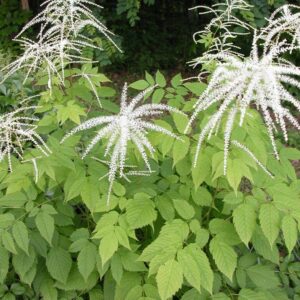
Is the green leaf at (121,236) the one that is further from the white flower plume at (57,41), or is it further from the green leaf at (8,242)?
the white flower plume at (57,41)

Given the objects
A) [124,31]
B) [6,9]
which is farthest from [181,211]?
[6,9]

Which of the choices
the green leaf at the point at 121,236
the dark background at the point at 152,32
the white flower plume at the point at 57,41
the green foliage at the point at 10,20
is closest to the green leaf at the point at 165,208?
the green leaf at the point at 121,236

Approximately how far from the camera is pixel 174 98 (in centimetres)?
280

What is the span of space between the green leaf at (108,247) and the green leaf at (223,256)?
1.50 ft

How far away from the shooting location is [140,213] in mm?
2248

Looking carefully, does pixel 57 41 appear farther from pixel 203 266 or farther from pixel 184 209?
pixel 203 266

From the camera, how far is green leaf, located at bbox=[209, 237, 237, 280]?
2.16m

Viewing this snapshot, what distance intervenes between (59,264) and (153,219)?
2.07 feet

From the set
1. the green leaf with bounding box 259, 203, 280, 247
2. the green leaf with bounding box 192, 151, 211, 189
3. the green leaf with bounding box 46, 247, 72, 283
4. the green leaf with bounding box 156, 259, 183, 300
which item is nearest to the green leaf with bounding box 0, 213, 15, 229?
the green leaf with bounding box 46, 247, 72, 283

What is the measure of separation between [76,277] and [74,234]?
29cm

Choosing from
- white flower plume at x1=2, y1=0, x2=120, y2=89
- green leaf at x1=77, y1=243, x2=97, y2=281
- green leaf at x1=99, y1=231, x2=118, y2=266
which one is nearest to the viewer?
green leaf at x1=99, y1=231, x2=118, y2=266

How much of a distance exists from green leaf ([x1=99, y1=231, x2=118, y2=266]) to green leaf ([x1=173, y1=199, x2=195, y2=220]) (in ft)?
1.12

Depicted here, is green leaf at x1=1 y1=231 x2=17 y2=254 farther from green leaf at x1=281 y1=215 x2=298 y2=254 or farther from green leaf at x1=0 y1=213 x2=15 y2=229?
green leaf at x1=281 y1=215 x2=298 y2=254

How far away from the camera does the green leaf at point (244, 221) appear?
6.84ft
